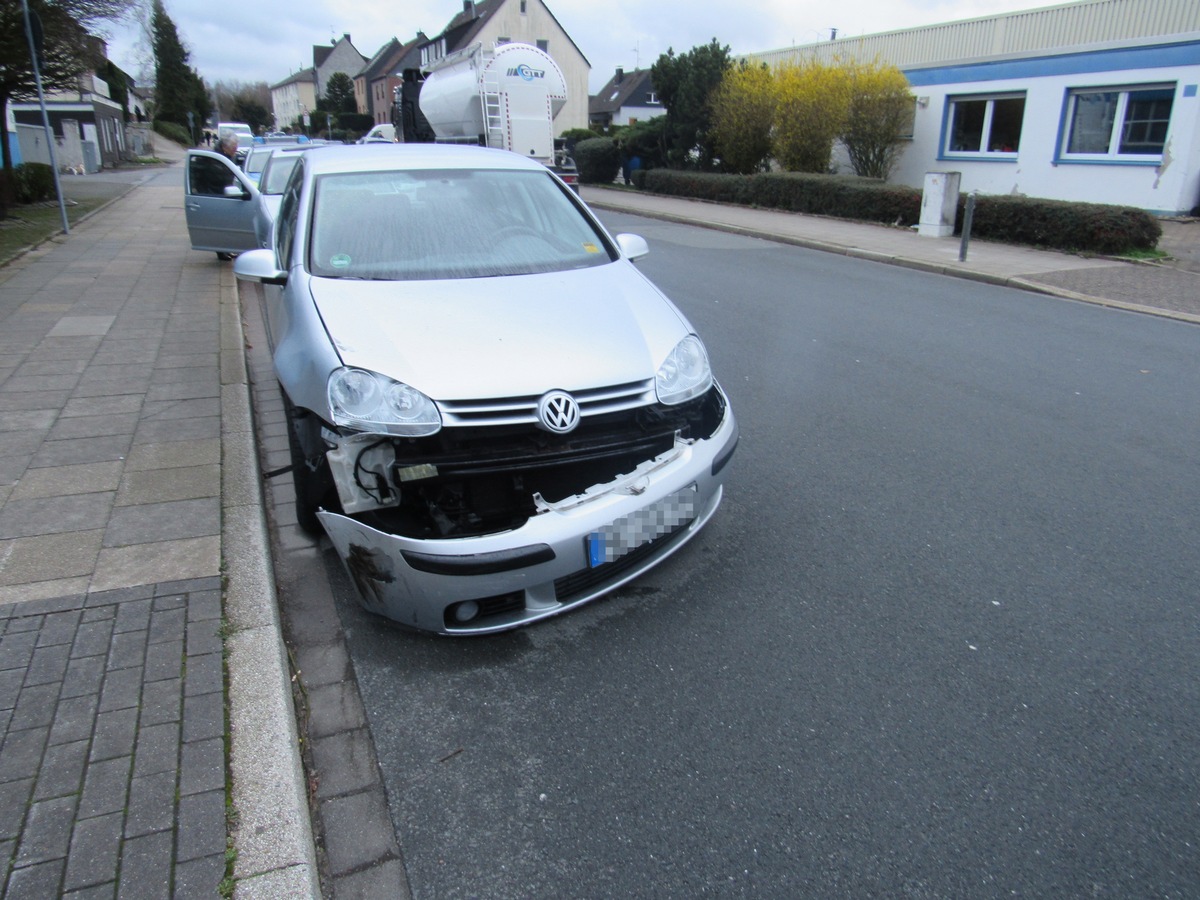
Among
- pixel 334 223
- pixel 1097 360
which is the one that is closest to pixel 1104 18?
pixel 1097 360

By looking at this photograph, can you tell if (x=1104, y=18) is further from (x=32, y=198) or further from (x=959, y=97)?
(x=32, y=198)

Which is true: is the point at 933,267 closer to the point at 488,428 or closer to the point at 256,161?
the point at 256,161

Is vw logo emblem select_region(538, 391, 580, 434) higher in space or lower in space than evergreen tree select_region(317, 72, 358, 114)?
lower

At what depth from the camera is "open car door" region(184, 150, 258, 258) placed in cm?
1093

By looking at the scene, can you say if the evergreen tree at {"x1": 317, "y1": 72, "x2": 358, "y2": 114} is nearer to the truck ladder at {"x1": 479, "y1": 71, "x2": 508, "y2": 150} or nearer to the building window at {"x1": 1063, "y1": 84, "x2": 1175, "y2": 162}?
the truck ladder at {"x1": 479, "y1": 71, "x2": 508, "y2": 150}

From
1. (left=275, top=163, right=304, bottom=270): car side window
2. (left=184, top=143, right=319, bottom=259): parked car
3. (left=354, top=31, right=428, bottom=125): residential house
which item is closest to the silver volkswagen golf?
(left=275, top=163, right=304, bottom=270): car side window

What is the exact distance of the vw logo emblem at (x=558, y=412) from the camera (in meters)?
3.18

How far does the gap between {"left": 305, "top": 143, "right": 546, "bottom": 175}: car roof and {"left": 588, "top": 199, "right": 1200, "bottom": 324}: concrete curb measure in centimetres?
807

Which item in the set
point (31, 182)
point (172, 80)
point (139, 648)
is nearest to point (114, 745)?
point (139, 648)

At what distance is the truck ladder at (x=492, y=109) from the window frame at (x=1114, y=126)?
41.4ft

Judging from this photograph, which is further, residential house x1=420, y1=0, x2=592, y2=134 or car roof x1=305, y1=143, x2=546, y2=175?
residential house x1=420, y1=0, x2=592, y2=134

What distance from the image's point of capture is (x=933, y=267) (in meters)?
12.7

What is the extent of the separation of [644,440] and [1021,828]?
1.80m

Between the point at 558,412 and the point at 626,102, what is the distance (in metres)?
72.1
